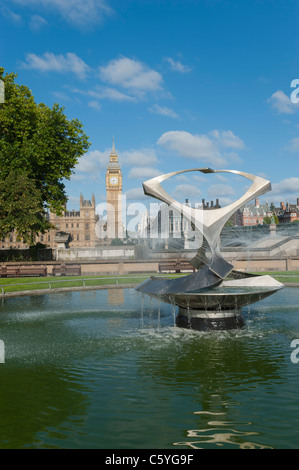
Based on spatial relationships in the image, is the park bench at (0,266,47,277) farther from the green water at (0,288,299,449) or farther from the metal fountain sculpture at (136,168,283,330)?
the metal fountain sculpture at (136,168,283,330)

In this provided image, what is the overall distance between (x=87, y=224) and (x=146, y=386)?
127 metres

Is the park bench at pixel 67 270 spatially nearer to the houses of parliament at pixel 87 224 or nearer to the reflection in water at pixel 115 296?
the reflection in water at pixel 115 296

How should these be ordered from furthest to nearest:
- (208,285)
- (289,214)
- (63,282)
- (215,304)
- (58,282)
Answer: (289,214)
(63,282)
(58,282)
(215,304)
(208,285)

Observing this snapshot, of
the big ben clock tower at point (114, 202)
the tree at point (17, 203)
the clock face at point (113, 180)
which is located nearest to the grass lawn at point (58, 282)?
the tree at point (17, 203)

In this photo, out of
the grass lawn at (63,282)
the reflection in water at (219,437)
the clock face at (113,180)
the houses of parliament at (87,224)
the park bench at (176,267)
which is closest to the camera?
the reflection in water at (219,437)

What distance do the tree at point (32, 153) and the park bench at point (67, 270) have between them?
359 cm

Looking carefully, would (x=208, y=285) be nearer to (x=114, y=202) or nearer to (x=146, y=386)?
(x=146, y=386)

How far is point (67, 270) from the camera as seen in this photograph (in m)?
27.5

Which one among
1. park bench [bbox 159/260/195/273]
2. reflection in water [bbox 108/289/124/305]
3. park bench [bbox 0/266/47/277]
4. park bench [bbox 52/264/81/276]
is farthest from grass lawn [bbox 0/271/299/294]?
park bench [bbox 52/264/81/276]

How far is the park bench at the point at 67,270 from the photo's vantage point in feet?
88.3

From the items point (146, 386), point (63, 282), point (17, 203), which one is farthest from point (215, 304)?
point (17, 203)

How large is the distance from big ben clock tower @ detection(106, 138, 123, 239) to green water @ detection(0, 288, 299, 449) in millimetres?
139242
